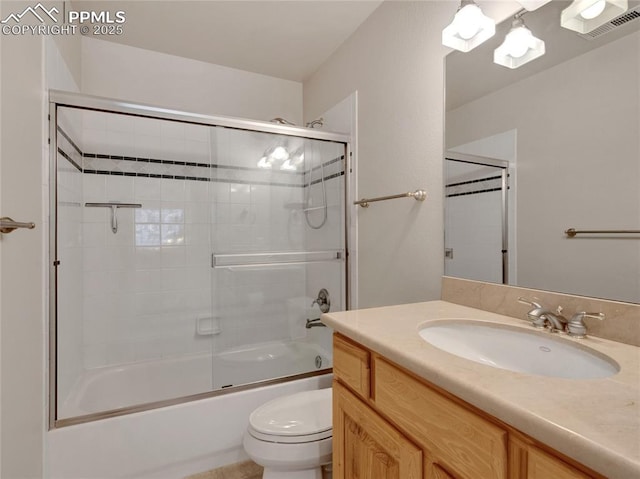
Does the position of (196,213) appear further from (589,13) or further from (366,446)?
(589,13)

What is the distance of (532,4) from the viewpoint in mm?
1040

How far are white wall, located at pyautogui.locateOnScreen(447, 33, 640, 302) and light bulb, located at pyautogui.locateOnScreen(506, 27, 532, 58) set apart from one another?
0.35 feet

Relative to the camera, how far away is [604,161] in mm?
903

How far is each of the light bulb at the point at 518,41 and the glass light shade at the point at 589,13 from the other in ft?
0.34

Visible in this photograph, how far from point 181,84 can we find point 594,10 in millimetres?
2455

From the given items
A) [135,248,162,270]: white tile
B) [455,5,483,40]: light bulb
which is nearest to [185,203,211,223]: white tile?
[135,248,162,270]: white tile

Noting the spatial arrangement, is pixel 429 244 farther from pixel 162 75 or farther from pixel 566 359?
pixel 162 75

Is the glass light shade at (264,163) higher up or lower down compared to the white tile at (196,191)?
higher up

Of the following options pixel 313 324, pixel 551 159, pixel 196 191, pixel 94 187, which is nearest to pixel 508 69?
pixel 551 159

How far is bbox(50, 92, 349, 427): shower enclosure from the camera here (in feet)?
6.06

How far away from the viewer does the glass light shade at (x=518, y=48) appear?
107 centimetres

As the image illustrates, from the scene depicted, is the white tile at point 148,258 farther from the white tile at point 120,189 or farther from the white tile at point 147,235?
the white tile at point 120,189

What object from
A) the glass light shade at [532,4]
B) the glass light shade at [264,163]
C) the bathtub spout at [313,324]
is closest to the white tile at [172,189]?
the glass light shade at [264,163]

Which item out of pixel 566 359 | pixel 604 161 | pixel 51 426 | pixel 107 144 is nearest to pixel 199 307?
pixel 51 426
